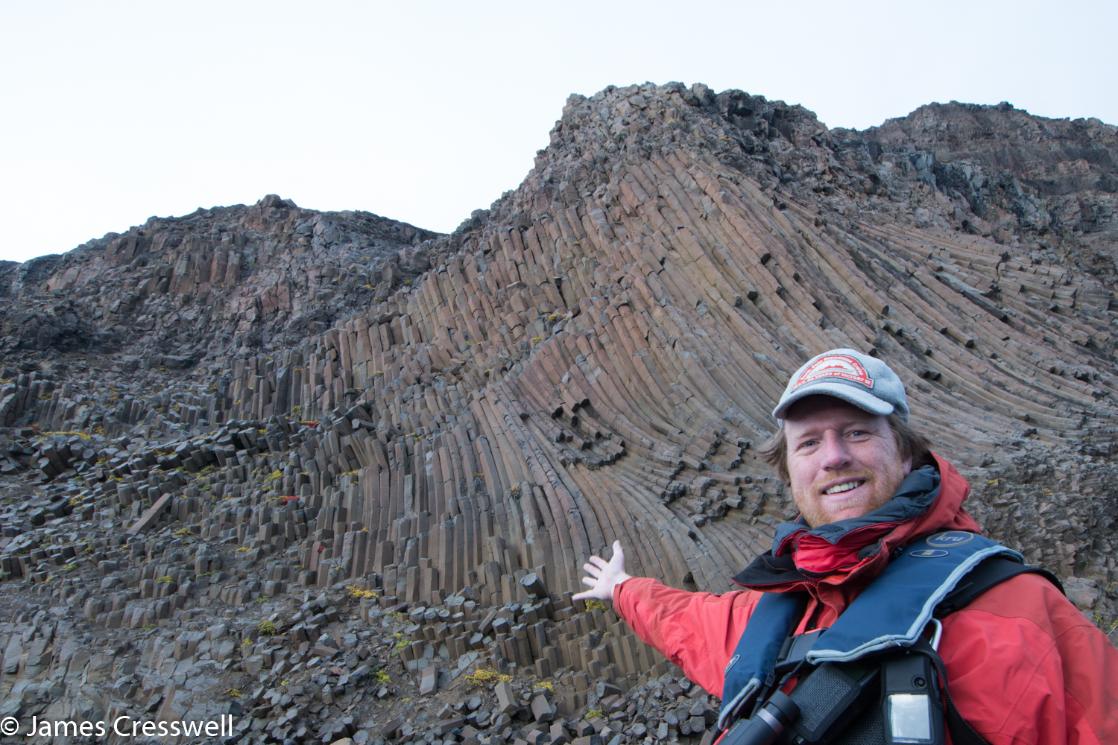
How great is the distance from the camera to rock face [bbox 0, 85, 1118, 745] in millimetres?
9508

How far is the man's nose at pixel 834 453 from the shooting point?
292 centimetres

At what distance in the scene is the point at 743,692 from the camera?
2.66 m

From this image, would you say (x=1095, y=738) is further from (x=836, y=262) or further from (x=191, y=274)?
(x=191, y=274)

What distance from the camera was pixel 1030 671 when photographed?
7.28 feet

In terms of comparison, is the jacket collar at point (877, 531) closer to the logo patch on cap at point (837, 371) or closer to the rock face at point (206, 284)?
the logo patch on cap at point (837, 371)

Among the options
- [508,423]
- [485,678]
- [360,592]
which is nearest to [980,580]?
[485,678]

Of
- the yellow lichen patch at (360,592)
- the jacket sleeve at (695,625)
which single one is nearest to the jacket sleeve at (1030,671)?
the jacket sleeve at (695,625)

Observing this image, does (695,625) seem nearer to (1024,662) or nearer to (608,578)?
(608,578)

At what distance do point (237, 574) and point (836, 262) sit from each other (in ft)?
33.3

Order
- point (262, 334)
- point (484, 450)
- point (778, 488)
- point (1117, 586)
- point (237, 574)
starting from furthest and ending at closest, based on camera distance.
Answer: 1. point (262, 334)
2. point (484, 450)
3. point (237, 574)
4. point (778, 488)
5. point (1117, 586)

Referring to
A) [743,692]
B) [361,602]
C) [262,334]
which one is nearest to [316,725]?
[361,602]

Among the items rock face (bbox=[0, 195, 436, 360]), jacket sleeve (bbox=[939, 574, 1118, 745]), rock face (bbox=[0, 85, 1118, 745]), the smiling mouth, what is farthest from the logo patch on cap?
rock face (bbox=[0, 195, 436, 360])

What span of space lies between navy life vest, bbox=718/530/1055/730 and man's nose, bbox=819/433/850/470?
362mm

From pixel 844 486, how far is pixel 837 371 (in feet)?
1.26
